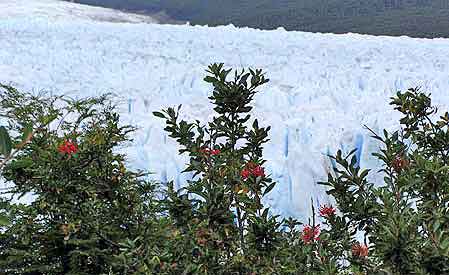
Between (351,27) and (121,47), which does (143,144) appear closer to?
(121,47)

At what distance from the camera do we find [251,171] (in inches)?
63.2

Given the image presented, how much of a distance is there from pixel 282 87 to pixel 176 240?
21.2ft

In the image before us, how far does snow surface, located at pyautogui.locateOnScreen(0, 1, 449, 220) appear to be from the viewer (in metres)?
6.28

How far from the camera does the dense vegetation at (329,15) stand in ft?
48.1

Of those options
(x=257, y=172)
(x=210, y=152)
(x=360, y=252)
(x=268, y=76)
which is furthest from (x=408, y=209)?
(x=268, y=76)

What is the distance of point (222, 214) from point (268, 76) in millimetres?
6978

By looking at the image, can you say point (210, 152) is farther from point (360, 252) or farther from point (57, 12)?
point (57, 12)

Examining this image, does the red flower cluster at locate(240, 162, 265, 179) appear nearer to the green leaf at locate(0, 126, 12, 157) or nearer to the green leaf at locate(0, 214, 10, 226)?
the green leaf at locate(0, 214, 10, 226)

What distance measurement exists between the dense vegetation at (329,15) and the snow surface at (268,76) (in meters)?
4.74

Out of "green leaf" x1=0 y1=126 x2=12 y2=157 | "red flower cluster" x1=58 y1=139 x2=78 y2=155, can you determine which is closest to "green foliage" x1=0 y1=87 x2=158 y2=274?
"red flower cluster" x1=58 y1=139 x2=78 y2=155

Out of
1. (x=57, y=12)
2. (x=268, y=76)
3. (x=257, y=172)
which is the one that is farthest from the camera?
(x=57, y=12)

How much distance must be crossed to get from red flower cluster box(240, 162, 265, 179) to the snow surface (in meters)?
3.66

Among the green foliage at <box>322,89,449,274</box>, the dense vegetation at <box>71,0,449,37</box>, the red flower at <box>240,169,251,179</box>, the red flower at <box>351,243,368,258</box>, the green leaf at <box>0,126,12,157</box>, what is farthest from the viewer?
the dense vegetation at <box>71,0,449,37</box>

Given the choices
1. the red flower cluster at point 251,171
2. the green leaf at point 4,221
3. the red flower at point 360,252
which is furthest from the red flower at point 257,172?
the green leaf at point 4,221
